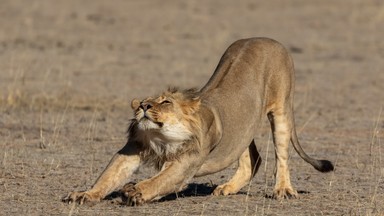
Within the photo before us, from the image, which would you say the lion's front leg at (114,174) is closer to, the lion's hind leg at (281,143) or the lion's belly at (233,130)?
the lion's belly at (233,130)

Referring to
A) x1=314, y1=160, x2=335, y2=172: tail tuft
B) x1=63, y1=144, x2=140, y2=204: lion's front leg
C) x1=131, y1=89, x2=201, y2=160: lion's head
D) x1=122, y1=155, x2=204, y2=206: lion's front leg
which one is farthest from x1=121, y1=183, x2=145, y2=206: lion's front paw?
x1=314, y1=160, x2=335, y2=172: tail tuft

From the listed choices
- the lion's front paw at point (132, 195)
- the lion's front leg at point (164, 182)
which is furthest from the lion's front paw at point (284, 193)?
the lion's front paw at point (132, 195)

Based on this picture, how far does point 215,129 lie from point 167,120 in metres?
0.54

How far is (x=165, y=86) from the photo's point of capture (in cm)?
1401

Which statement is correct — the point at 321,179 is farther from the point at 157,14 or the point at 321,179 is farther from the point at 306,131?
the point at 157,14

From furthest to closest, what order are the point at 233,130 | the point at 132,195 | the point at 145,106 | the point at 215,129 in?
the point at 233,130, the point at 215,129, the point at 132,195, the point at 145,106

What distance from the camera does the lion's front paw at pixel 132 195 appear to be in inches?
266

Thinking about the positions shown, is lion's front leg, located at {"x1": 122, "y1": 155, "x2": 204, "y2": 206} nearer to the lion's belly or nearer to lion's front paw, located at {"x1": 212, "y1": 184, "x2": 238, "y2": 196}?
the lion's belly

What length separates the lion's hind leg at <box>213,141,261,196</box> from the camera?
777 centimetres

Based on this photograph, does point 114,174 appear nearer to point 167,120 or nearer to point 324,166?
point 167,120

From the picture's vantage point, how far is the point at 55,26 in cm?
2027

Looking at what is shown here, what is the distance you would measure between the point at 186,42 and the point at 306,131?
311 inches

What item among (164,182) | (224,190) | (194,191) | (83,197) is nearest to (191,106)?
(164,182)

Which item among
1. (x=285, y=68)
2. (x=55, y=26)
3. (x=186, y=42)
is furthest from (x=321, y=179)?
(x=55, y=26)
